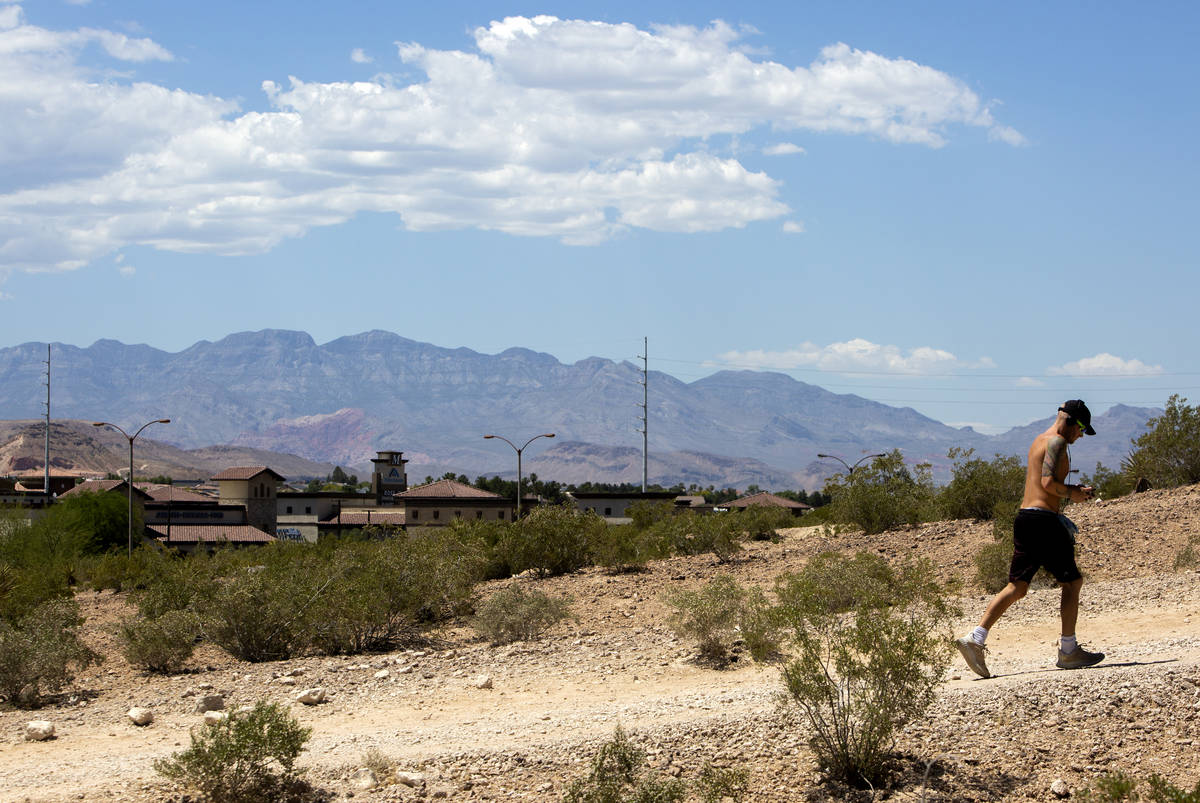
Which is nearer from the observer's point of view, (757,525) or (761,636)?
(761,636)

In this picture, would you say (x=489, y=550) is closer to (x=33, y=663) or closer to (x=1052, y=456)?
(x=33, y=663)

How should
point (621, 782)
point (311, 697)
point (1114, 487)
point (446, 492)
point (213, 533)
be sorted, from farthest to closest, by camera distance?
1. point (446, 492)
2. point (213, 533)
3. point (1114, 487)
4. point (311, 697)
5. point (621, 782)

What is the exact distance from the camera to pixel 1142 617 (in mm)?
12594

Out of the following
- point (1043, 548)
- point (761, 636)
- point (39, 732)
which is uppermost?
point (1043, 548)

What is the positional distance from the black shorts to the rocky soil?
869 millimetres

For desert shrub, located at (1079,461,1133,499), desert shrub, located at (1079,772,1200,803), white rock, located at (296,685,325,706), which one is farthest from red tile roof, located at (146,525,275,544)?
desert shrub, located at (1079,772,1200,803)

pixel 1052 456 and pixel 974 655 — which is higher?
pixel 1052 456

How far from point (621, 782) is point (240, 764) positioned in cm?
308

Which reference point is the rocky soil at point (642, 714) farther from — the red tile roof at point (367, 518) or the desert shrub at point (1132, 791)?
the red tile roof at point (367, 518)

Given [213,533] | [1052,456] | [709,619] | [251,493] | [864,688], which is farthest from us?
[251,493]

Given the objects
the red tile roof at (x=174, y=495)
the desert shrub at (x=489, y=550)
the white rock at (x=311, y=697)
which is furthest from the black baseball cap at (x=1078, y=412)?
the red tile roof at (x=174, y=495)

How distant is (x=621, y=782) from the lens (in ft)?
26.7

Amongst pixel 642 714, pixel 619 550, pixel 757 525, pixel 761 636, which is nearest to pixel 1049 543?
pixel 761 636

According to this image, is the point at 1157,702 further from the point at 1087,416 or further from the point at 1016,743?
the point at 1087,416
